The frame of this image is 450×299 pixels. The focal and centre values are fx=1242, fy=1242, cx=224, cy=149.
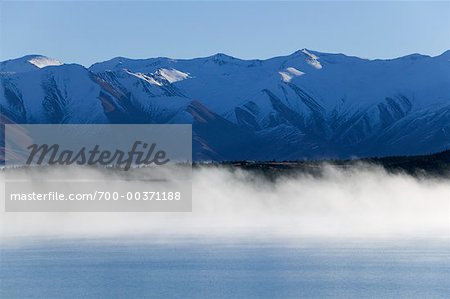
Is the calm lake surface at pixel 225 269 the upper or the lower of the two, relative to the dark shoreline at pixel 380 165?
lower

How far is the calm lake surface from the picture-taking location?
69.6 m

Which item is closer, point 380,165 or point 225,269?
point 225,269

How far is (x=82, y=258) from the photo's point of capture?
87.2 m

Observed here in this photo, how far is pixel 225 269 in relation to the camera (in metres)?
79.0

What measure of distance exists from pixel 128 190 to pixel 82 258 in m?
74.6

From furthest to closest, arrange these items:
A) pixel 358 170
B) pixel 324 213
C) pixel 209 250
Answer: pixel 358 170 < pixel 324 213 < pixel 209 250

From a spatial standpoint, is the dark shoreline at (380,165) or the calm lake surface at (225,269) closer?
the calm lake surface at (225,269)

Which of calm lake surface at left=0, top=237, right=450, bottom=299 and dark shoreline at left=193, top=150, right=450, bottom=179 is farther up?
dark shoreline at left=193, top=150, right=450, bottom=179

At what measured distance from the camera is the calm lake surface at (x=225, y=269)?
2739 inches

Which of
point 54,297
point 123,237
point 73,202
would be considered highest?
point 73,202

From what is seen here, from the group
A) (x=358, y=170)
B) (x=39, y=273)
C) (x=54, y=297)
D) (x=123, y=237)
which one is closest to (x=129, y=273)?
(x=39, y=273)

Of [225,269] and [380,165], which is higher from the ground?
[380,165]

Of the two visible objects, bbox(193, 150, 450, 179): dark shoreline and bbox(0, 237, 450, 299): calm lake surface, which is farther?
bbox(193, 150, 450, 179): dark shoreline

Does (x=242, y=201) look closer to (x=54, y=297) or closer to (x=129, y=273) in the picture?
(x=129, y=273)
